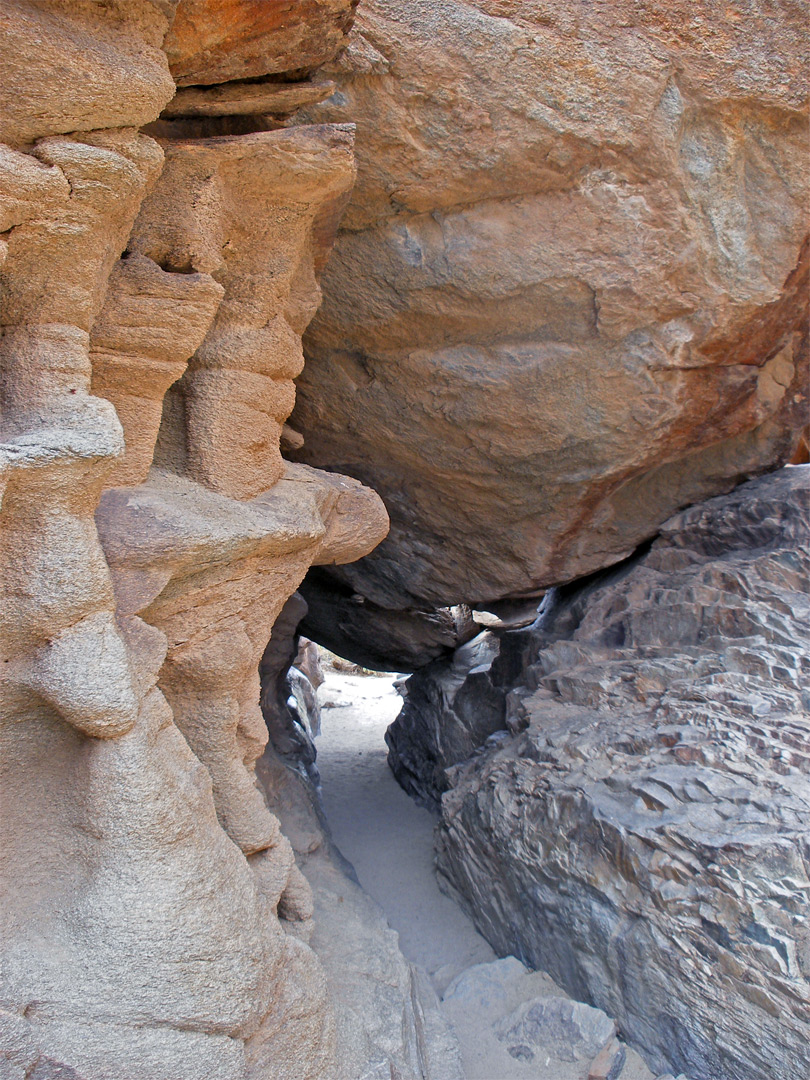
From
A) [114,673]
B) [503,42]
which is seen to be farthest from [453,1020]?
[503,42]

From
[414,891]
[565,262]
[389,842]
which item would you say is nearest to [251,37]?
[565,262]

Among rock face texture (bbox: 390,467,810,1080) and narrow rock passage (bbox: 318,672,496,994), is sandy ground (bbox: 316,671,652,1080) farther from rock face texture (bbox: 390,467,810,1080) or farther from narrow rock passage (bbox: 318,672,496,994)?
rock face texture (bbox: 390,467,810,1080)

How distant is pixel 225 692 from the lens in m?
2.78

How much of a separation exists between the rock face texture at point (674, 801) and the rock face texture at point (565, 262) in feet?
2.55

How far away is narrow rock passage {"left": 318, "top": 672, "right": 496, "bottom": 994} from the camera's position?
4.25 meters

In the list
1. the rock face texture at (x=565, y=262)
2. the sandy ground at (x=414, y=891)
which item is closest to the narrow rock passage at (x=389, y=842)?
the sandy ground at (x=414, y=891)

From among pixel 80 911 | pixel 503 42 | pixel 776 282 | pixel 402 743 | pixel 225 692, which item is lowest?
pixel 402 743

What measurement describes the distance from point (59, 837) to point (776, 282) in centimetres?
422

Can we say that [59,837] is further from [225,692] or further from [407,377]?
[407,377]

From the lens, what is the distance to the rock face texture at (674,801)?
2.86 meters

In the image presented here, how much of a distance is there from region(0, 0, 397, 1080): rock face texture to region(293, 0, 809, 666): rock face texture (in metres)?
1.03

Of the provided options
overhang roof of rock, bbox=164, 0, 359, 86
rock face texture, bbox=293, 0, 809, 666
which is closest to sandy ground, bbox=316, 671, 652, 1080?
rock face texture, bbox=293, 0, 809, 666

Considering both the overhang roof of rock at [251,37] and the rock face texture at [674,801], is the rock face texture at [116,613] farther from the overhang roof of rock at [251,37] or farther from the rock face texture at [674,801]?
the rock face texture at [674,801]

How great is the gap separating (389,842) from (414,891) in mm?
849
